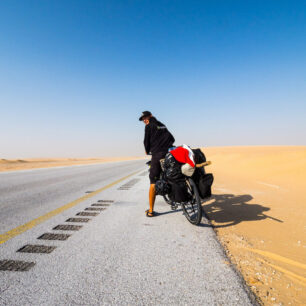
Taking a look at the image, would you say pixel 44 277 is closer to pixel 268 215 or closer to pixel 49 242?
pixel 49 242

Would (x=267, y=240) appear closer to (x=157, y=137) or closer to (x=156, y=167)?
(x=156, y=167)

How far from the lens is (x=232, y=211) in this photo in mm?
4711

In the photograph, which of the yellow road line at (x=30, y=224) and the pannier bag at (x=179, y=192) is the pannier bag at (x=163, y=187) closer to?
the pannier bag at (x=179, y=192)

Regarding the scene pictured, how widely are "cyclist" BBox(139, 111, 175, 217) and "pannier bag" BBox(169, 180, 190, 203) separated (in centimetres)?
64

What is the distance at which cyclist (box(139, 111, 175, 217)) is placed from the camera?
4229mm

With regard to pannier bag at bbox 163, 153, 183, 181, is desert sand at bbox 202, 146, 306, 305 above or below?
below

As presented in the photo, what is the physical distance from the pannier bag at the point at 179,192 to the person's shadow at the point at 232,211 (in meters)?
0.81

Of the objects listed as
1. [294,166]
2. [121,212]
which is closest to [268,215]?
[121,212]

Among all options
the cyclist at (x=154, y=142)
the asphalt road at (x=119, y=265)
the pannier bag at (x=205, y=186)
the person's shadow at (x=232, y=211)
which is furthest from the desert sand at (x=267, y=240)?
the cyclist at (x=154, y=142)

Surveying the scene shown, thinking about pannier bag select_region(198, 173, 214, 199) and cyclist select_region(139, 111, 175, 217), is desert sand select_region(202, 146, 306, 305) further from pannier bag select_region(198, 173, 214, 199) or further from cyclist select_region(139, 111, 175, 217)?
cyclist select_region(139, 111, 175, 217)

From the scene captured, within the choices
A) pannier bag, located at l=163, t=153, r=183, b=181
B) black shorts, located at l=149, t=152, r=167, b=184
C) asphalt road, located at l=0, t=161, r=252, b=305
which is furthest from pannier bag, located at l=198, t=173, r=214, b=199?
black shorts, located at l=149, t=152, r=167, b=184

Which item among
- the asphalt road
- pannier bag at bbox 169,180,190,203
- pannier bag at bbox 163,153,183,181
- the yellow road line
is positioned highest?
pannier bag at bbox 163,153,183,181

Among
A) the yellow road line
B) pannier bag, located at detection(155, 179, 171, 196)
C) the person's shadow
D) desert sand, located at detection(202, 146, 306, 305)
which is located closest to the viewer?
desert sand, located at detection(202, 146, 306, 305)

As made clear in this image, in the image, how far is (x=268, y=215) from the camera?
14.6 ft
